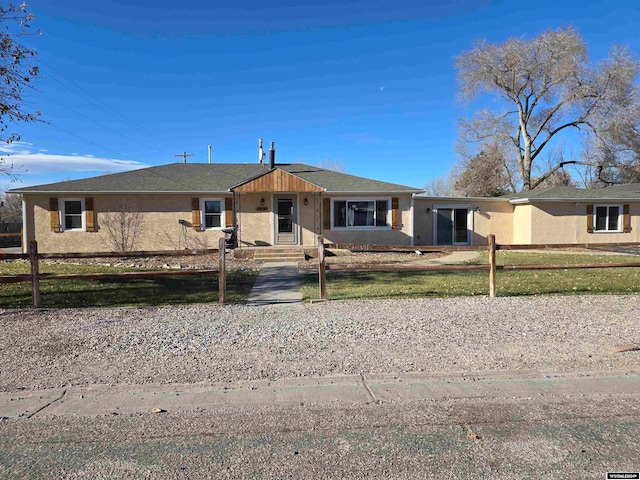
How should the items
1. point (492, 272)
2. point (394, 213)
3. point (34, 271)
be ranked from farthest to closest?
point (394, 213) < point (492, 272) < point (34, 271)

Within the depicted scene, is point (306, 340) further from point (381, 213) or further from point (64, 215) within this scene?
point (64, 215)

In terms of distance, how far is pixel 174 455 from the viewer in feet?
9.92

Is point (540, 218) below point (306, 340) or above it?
above

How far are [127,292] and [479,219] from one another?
1747cm

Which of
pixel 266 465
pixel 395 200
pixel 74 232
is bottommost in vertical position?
pixel 266 465

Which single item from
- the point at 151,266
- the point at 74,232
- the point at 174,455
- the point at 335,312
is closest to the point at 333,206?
the point at 151,266

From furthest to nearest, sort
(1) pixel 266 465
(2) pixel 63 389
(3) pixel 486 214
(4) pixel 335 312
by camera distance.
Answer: (3) pixel 486 214, (4) pixel 335 312, (2) pixel 63 389, (1) pixel 266 465

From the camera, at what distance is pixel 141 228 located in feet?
58.6

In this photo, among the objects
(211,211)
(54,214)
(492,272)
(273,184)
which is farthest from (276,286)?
(54,214)

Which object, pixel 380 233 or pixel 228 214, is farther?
pixel 380 233

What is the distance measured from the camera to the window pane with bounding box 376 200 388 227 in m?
18.9

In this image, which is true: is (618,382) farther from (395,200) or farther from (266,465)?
(395,200)

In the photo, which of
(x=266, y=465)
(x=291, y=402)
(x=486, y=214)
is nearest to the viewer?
(x=266, y=465)

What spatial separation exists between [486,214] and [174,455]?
2117 centimetres
